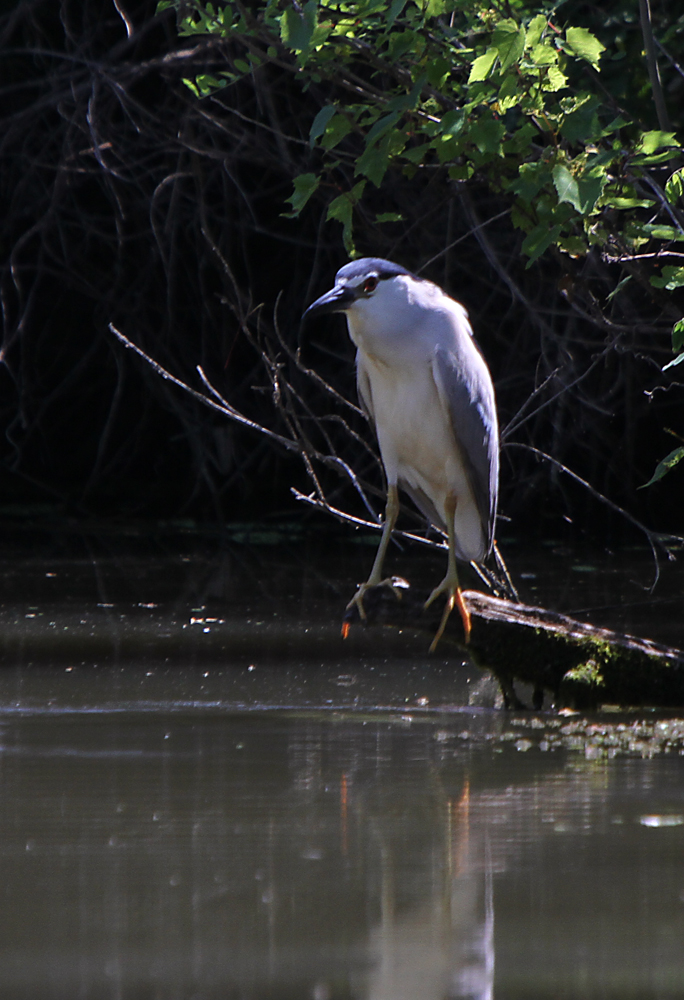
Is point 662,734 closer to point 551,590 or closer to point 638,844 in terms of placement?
point 638,844

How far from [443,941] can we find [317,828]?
0.65 metres

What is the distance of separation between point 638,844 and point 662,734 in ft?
3.27

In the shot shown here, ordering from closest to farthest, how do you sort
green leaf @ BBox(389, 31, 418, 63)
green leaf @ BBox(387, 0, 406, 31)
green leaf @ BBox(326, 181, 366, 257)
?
green leaf @ BBox(387, 0, 406, 31) → green leaf @ BBox(389, 31, 418, 63) → green leaf @ BBox(326, 181, 366, 257)

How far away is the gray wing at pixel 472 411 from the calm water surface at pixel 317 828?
0.60m

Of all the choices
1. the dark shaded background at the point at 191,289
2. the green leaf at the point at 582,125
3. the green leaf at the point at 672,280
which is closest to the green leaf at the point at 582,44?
the green leaf at the point at 582,125

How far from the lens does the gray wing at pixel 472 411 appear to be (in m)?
4.00

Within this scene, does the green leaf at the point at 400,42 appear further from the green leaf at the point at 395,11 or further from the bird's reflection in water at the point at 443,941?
the bird's reflection in water at the point at 443,941

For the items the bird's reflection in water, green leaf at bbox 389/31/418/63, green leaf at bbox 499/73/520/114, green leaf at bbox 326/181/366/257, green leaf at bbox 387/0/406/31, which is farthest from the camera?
green leaf at bbox 326/181/366/257

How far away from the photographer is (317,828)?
9.34ft

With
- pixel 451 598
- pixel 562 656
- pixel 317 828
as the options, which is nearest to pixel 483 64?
pixel 451 598

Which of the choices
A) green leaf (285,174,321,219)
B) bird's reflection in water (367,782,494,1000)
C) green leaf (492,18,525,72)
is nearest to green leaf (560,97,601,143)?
green leaf (492,18,525,72)

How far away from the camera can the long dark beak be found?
150 inches

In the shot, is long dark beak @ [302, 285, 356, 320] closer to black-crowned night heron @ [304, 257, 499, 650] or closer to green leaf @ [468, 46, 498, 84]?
black-crowned night heron @ [304, 257, 499, 650]

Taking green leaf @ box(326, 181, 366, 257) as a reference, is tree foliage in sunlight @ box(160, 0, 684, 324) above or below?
above
